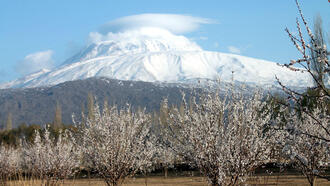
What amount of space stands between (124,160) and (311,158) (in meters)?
7.00

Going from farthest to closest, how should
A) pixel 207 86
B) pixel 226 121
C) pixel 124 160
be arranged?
pixel 124 160 < pixel 207 86 < pixel 226 121

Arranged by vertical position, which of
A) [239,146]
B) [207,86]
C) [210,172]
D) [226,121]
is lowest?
[210,172]

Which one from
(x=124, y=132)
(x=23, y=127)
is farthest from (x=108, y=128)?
(x=23, y=127)

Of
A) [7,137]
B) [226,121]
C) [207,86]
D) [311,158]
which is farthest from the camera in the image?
[7,137]

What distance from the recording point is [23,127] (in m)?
73.4

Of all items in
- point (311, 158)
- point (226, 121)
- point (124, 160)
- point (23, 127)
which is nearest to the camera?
point (226, 121)

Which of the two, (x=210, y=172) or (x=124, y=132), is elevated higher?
(x=124, y=132)

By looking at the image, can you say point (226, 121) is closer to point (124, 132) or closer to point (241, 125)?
point (241, 125)

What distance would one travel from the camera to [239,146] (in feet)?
29.3

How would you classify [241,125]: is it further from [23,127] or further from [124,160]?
[23,127]

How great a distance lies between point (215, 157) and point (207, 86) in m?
2.37

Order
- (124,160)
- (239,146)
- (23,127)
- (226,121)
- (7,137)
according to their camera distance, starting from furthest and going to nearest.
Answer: (23,127)
(7,137)
(124,160)
(226,121)
(239,146)

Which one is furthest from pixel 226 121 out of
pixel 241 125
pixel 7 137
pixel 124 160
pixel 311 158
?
pixel 7 137

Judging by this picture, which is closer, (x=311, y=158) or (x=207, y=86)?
(x=207, y=86)
